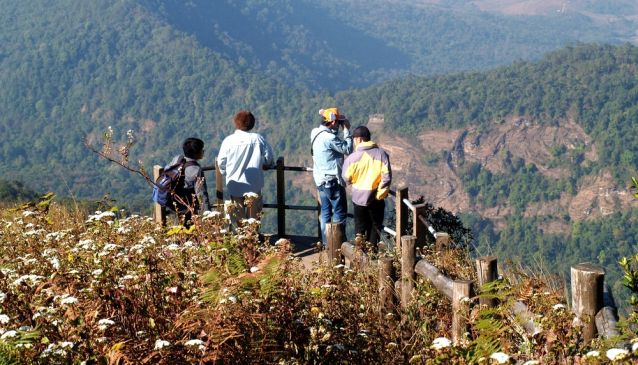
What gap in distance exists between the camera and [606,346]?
8.69ft

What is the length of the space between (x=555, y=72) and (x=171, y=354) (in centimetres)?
14326

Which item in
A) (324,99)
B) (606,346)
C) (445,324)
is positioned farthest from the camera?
(324,99)

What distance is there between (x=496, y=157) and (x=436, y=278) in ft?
410

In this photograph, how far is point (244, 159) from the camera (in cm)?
725

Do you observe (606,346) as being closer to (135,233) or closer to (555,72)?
(135,233)

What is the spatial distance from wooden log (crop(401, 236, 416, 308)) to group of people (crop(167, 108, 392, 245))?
7.26ft

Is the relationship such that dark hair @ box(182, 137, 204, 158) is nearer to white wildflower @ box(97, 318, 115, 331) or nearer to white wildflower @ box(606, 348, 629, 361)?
white wildflower @ box(97, 318, 115, 331)

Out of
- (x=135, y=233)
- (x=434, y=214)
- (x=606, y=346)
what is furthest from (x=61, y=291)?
(x=434, y=214)

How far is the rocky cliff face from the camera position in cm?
11088

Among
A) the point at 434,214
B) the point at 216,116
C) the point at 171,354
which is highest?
the point at 171,354

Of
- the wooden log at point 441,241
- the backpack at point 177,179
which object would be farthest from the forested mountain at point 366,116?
the wooden log at point 441,241

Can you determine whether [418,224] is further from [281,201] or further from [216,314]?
[216,314]

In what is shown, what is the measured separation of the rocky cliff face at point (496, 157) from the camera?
111 metres

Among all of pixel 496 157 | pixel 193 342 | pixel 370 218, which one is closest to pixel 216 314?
pixel 193 342
